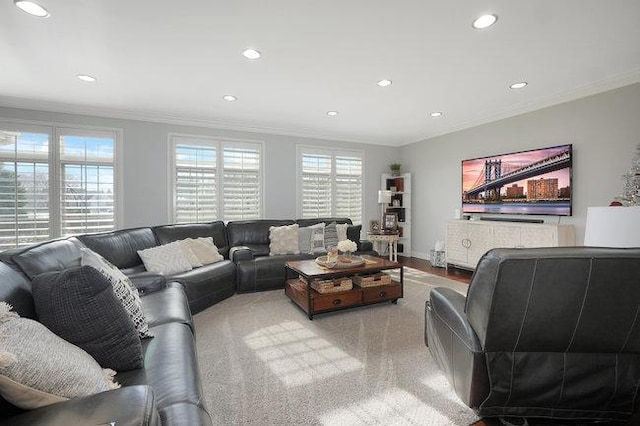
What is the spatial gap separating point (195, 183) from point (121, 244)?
1.78m

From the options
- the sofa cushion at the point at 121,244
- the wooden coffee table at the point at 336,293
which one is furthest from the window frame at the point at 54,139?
the wooden coffee table at the point at 336,293

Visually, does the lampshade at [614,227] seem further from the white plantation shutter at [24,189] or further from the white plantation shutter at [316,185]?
the white plantation shutter at [24,189]

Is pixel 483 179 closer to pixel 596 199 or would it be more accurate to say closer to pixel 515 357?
pixel 596 199

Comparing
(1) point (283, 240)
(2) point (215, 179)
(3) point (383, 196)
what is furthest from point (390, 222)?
(2) point (215, 179)

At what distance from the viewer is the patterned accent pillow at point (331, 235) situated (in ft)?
15.8

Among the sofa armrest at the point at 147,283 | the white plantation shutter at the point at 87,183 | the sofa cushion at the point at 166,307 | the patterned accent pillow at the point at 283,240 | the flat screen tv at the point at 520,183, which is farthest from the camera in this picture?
the patterned accent pillow at the point at 283,240

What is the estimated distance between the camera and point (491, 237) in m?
4.39

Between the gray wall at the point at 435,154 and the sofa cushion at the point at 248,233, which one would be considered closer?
the gray wall at the point at 435,154

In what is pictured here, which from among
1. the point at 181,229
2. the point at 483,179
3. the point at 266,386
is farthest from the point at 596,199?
the point at 181,229

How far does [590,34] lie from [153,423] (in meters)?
3.73

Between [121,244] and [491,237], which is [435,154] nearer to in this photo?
[491,237]

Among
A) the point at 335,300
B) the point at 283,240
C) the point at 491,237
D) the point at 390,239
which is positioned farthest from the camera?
the point at 390,239

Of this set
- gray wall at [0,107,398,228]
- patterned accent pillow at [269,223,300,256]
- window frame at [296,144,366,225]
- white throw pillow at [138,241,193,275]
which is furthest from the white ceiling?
white throw pillow at [138,241,193,275]

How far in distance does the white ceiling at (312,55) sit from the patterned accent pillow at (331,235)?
182 cm
